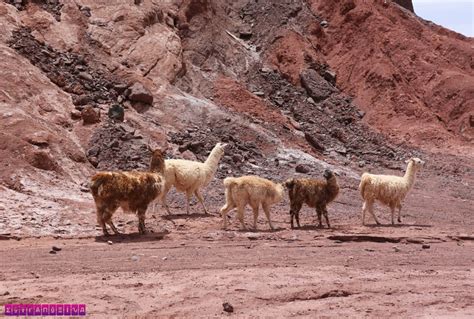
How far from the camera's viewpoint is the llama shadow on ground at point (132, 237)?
12062 millimetres

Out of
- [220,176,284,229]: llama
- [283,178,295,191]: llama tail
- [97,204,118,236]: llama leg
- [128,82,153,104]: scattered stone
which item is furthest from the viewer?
[128,82,153,104]: scattered stone

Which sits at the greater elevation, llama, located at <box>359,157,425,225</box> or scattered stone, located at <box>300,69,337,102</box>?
scattered stone, located at <box>300,69,337,102</box>

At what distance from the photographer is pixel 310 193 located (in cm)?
1426

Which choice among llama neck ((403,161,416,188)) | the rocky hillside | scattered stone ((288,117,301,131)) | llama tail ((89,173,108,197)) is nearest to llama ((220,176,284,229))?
llama tail ((89,173,108,197))

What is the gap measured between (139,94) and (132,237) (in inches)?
486

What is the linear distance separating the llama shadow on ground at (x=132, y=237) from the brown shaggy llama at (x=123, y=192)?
123 mm

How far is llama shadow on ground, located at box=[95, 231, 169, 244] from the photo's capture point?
475 inches

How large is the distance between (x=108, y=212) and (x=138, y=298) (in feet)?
15.0

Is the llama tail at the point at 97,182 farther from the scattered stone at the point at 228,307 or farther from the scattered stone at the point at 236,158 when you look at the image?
the scattered stone at the point at 236,158

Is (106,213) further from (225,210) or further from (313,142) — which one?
(313,142)

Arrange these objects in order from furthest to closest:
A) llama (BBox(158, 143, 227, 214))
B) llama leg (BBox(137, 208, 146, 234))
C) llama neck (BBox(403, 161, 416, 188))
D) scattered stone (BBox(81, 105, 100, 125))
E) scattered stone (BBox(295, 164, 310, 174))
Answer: scattered stone (BBox(295, 164, 310, 174)) < scattered stone (BBox(81, 105, 100, 125)) < llama neck (BBox(403, 161, 416, 188)) < llama (BBox(158, 143, 227, 214)) < llama leg (BBox(137, 208, 146, 234))

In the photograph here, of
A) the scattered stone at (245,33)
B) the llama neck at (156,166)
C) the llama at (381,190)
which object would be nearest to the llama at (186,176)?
the llama neck at (156,166)

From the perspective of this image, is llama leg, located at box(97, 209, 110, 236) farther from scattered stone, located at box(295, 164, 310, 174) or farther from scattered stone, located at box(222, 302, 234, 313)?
scattered stone, located at box(295, 164, 310, 174)

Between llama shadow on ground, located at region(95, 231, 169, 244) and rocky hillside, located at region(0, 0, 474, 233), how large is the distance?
51.3 inches
